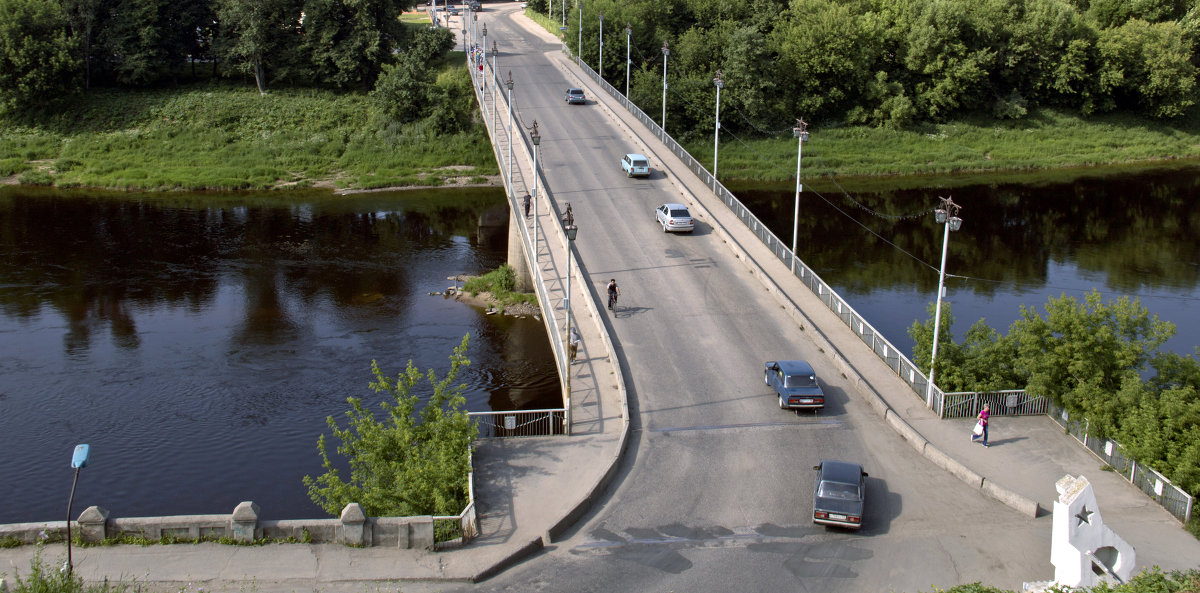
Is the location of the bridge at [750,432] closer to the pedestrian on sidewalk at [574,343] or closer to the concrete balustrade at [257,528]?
the pedestrian on sidewalk at [574,343]

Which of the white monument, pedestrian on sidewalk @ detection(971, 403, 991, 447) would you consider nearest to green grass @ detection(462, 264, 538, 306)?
pedestrian on sidewalk @ detection(971, 403, 991, 447)

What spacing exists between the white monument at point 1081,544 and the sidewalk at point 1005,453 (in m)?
1.42

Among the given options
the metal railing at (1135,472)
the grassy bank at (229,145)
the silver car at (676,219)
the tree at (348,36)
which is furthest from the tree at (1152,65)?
the metal railing at (1135,472)

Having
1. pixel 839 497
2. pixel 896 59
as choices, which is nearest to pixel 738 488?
pixel 839 497

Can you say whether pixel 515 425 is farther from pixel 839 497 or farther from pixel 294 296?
pixel 294 296

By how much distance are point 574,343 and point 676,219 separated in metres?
14.0

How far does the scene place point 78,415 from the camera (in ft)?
123

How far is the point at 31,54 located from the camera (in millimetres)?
80375

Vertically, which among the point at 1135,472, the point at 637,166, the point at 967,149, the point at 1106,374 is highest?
the point at 637,166

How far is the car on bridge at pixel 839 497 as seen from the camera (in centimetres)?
2444

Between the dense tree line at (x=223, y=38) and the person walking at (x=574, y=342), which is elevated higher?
the dense tree line at (x=223, y=38)

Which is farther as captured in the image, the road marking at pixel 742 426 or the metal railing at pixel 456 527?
the road marking at pixel 742 426

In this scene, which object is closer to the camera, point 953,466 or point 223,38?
point 953,466

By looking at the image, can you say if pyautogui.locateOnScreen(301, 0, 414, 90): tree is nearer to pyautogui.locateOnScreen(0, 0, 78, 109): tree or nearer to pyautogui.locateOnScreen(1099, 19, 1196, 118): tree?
pyautogui.locateOnScreen(0, 0, 78, 109): tree
